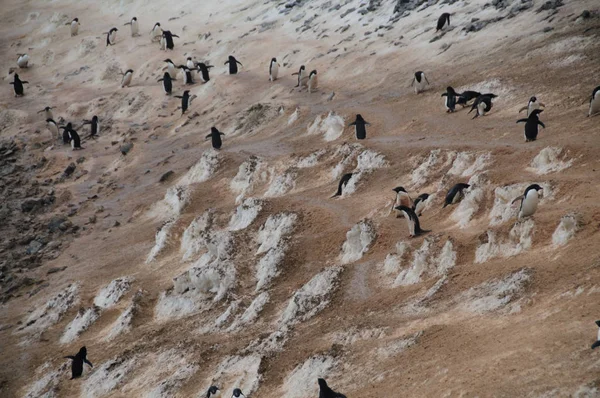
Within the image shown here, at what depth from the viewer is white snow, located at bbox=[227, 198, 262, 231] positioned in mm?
24844

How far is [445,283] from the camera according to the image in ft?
52.6

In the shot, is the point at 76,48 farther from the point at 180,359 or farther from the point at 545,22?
the point at 180,359

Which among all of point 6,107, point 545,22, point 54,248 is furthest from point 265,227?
point 6,107

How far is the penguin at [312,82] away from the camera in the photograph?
35.6 metres

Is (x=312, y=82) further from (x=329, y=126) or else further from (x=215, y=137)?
(x=329, y=126)

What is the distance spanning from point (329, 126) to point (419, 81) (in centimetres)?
384

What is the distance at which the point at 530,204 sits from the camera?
648 inches

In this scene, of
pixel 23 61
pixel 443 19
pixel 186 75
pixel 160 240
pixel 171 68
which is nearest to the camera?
pixel 160 240

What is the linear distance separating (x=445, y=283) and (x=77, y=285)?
14.4 metres

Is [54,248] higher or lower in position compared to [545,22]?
lower

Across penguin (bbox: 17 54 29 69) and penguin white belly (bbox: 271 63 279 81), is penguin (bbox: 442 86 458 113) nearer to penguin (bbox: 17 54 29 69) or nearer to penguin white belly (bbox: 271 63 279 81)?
penguin white belly (bbox: 271 63 279 81)

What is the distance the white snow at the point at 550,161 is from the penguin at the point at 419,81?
435 inches

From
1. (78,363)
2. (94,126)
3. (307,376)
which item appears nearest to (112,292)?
(78,363)

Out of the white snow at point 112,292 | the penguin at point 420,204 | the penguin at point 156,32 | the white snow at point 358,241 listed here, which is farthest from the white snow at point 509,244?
the penguin at point 156,32
